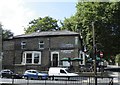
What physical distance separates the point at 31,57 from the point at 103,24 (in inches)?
357

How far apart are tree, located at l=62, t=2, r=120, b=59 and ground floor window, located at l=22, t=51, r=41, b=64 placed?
6.26 meters

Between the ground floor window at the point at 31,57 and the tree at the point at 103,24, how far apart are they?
20.5 ft

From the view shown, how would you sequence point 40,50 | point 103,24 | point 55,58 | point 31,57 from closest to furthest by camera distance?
point 55,58 → point 40,50 → point 31,57 → point 103,24

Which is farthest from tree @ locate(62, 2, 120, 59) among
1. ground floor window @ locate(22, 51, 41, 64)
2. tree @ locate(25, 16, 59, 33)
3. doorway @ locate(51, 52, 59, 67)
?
A: tree @ locate(25, 16, 59, 33)

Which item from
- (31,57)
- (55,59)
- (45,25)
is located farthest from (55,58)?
(45,25)

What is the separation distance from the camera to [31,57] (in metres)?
26.8

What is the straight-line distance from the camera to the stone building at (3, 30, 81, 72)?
25516 mm

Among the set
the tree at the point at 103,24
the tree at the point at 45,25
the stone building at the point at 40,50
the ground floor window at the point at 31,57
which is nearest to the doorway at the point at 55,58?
the stone building at the point at 40,50

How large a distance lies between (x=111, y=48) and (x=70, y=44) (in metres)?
5.71

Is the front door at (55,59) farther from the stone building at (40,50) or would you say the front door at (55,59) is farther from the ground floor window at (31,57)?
the ground floor window at (31,57)

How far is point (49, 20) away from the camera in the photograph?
1746 inches

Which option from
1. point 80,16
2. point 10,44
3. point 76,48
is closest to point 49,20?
point 80,16

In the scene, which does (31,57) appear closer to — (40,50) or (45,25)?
(40,50)

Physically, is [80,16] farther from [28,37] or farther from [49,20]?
[49,20]
